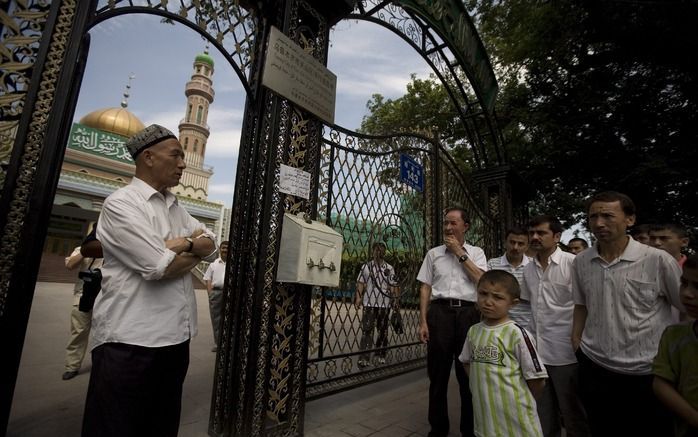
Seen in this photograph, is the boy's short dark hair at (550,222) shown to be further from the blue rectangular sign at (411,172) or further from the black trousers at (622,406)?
the blue rectangular sign at (411,172)

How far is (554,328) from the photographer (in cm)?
259

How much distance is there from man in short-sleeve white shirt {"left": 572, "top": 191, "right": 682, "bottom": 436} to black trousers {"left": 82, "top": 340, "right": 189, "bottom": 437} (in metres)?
2.35

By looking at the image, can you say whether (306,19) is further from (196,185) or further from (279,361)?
(196,185)

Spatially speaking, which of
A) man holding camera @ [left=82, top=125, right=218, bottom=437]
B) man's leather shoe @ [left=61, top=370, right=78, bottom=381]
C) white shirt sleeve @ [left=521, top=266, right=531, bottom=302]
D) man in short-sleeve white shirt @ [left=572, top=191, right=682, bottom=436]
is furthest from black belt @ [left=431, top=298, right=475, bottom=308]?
man's leather shoe @ [left=61, top=370, right=78, bottom=381]

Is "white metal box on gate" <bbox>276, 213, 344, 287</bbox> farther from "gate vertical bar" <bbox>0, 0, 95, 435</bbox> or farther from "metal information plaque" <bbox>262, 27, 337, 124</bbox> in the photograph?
"gate vertical bar" <bbox>0, 0, 95, 435</bbox>

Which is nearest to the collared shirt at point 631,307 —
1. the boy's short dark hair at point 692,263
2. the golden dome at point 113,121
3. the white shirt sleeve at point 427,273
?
the boy's short dark hair at point 692,263

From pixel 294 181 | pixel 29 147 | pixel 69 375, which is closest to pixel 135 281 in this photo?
pixel 29 147

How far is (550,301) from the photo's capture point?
8.75 ft

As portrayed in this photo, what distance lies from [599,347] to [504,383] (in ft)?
2.07

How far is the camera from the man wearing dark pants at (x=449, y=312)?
2742mm

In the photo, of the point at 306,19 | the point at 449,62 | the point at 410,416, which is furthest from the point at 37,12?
the point at 449,62

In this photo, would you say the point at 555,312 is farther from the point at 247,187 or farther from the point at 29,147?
the point at 29,147

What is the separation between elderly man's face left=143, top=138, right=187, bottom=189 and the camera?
175cm

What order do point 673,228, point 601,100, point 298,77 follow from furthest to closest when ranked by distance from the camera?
1. point 601,100
2. point 673,228
3. point 298,77
